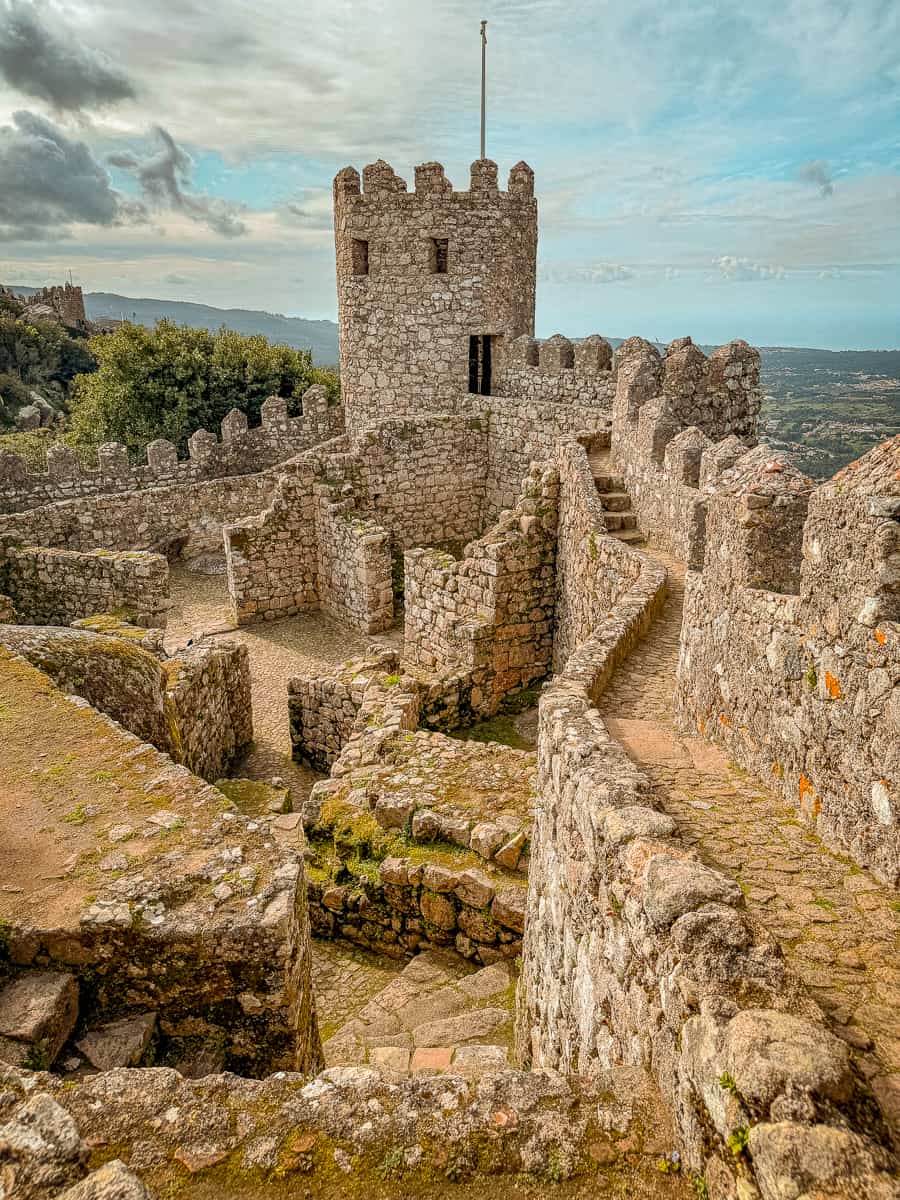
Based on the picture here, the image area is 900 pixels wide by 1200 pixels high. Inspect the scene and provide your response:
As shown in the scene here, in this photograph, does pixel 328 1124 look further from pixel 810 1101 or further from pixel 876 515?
Answer: pixel 876 515

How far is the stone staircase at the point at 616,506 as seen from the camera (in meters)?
8.85

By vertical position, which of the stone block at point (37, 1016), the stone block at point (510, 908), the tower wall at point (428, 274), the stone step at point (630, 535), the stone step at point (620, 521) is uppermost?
the tower wall at point (428, 274)

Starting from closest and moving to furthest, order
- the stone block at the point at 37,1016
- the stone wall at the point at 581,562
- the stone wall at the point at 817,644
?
the stone wall at the point at 817,644 < the stone block at the point at 37,1016 < the stone wall at the point at 581,562

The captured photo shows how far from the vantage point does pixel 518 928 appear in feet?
16.3

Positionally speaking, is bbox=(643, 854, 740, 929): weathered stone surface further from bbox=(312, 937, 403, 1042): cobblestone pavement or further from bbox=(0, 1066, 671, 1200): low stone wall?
bbox=(312, 937, 403, 1042): cobblestone pavement

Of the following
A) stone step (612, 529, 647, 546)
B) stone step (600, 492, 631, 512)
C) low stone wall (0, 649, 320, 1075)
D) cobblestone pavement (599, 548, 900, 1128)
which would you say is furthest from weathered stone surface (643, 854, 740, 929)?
stone step (600, 492, 631, 512)

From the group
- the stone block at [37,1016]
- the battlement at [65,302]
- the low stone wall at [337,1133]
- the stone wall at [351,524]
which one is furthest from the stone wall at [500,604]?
the battlement at [65,302]

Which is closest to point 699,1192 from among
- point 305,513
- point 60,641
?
point 60,641

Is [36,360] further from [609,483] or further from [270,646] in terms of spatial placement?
[609,483]

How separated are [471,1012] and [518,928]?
1.83 feet

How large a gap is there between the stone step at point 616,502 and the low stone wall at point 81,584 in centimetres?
573

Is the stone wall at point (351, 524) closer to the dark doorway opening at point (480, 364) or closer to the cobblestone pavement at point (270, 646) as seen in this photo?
the cobblestone pavement at point (270, 646)

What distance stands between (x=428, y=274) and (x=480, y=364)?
1.95 meters

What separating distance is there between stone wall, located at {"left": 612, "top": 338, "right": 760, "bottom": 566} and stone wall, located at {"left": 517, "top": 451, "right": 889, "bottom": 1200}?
4184mm
